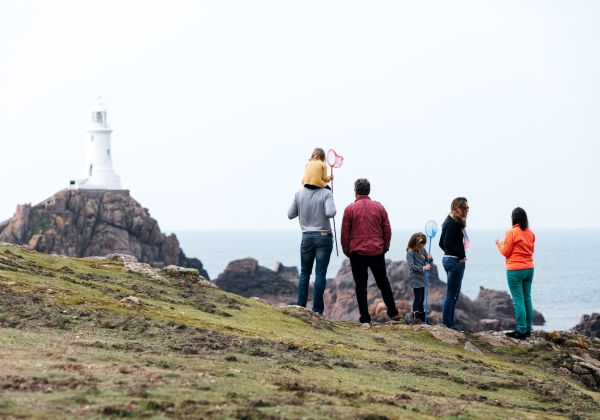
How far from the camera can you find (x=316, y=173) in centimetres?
2889

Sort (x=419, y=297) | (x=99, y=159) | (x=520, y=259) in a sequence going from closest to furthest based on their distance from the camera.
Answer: (x=520, y=259)
(x=419, y=297)
(x=99, y=159)

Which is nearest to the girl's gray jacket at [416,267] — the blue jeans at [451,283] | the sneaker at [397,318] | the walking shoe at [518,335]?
the sneaker at [397,318]

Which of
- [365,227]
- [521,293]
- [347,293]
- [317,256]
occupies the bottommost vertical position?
[347,293]

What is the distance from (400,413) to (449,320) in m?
14.4

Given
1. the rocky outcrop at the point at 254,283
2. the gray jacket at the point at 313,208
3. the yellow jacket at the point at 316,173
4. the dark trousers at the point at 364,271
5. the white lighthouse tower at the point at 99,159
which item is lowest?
the rocky outcrop at the point at 254,283

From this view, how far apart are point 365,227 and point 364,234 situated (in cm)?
19

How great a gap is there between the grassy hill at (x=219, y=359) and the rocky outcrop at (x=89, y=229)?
91821 millimetres

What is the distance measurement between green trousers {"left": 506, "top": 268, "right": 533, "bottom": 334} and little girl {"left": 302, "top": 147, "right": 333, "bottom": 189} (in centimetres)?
553

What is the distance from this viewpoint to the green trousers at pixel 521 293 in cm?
2836

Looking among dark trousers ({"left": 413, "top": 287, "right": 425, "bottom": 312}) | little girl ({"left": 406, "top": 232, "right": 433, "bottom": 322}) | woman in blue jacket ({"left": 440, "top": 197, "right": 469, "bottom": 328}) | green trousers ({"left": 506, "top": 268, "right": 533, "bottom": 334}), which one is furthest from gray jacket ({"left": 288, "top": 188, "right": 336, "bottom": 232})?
A: green trousers ({"left": 506, "top": 268, "right": 533, "bottom": 334})

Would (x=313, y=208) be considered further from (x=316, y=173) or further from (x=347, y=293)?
(x=347, y=293)

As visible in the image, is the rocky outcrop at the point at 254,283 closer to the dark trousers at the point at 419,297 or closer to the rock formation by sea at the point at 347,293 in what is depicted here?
the rock formation by sea at the point at 347,293

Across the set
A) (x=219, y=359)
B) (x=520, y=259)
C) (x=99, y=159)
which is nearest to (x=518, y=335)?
(x=520, y=259)

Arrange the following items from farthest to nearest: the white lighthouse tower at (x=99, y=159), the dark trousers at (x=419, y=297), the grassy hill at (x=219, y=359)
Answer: the white lighthouse tower at (x=99, y=159) < the dark trousers at (x=419, y=297) < the grassy hill at (x=219, y=359)
